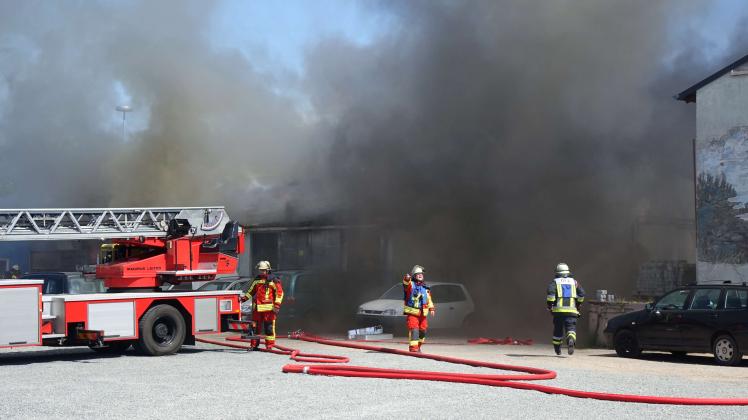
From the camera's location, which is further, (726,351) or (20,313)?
(726,351)

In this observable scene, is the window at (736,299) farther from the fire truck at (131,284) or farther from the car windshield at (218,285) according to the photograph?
the car windshield at (218,285)

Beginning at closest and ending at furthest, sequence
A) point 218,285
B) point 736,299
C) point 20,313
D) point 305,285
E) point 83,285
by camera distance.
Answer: point 20,313 → point 736,299 → point 83,285 → point 305,285 → point 218,285

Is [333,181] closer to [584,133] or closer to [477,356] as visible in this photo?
[584,133]

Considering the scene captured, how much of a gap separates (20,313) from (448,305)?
959 centimetres

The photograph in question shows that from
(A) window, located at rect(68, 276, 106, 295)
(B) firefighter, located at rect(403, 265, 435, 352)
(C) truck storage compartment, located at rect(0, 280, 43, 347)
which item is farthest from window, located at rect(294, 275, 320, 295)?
(C) truck storage compartment, located at rect(0, 280, 43, 347)

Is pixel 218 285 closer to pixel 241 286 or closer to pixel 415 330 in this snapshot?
pixel 241 286

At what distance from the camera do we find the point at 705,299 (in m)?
14.2

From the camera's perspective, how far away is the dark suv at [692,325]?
1347cm

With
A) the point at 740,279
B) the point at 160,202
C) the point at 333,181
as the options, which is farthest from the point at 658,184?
the point at 160,202

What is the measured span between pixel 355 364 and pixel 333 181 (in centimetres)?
1382

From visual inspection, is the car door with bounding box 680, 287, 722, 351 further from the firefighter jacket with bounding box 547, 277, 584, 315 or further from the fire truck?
the fire truck

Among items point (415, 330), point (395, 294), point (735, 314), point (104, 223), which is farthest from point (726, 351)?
point (104, 223)

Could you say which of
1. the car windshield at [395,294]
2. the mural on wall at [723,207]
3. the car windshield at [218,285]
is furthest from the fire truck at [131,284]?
the mural on wall at [723,207]

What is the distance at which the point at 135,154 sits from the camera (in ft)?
82.9
